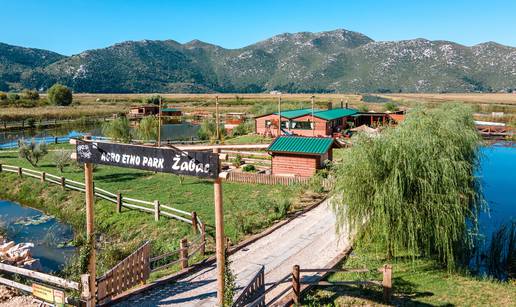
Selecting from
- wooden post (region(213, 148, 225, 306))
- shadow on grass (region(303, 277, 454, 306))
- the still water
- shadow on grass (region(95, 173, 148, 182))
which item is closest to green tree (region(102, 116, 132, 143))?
shadow on grass (region(95, 173, 148, 182))

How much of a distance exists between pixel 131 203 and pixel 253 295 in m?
14.5

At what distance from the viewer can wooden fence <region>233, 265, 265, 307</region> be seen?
9.58 meters

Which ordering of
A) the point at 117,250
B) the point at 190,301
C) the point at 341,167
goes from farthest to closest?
the point at 117,250, the point at 341,167, the point at 190,301

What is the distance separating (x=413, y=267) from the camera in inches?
550

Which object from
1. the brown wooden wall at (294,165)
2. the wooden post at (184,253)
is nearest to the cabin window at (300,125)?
the brown wooden wall at (294,165)

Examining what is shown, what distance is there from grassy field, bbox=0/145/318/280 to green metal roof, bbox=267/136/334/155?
11.0 ft

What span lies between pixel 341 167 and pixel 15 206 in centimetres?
2228

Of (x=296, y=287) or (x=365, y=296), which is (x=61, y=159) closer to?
(x=296, y=287)

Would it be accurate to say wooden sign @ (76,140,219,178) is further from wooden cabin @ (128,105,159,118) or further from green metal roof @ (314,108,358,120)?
wooden cabin @ (128,105,159,118)

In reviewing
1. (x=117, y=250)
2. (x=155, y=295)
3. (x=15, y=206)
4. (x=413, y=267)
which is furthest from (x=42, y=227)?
(x=413, y=267)

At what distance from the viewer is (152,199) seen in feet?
78.3

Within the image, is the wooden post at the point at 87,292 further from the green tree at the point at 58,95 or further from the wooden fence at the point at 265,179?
the green tree at the point at 58,95

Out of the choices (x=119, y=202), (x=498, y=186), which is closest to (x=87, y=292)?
(x=119, y=202)

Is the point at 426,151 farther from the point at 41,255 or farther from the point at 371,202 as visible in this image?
the point at 41,255
